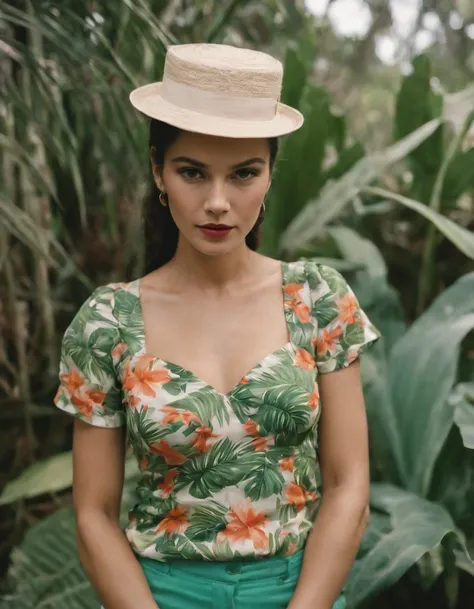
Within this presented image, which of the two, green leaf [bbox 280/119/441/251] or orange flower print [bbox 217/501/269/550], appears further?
green leaf [bbox 280/119/441/251]

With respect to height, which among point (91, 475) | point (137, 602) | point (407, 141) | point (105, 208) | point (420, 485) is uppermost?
point (407, 141)

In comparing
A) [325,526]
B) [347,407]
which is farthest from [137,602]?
[347,407]

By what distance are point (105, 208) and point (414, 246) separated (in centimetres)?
81

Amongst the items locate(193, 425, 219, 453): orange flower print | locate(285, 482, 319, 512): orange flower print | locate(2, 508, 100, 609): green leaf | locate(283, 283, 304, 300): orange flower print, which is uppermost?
locate(283, 283, 304, 300): orange flower print

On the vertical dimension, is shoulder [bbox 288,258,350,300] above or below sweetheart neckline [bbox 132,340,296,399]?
above

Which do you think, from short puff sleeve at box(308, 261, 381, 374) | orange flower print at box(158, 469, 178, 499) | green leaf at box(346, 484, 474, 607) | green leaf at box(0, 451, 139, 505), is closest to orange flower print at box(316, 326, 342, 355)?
short puff sleeve at box(308, 261, 381, 374)

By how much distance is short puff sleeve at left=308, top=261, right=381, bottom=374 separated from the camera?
1.03m

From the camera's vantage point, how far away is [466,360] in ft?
5.37

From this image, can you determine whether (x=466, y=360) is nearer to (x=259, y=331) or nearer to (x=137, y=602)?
(x=259, y=331)

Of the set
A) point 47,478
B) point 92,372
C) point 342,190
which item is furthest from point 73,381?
point 342,190

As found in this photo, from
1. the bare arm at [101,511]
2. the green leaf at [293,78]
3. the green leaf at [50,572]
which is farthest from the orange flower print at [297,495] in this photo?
the green leaf at [293,78]

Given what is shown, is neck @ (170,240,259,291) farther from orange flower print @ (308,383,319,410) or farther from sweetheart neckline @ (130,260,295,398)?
orange flower print @ (308,383,319,410)

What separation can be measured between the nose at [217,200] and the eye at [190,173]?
32mm

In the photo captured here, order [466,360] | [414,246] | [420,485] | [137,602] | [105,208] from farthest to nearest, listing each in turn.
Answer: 1. [414,246]
2. [105,208]
3. [466,360]
4. [420,485]
5. [137,602]
